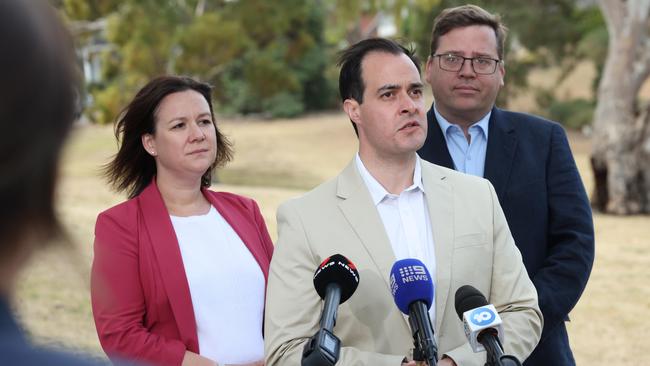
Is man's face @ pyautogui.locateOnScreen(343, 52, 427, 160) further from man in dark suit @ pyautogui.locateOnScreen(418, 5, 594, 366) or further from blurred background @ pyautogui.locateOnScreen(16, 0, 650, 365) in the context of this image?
man in dark suit @ pyautogui.locateOnScreen(418, 5, 594, 366)

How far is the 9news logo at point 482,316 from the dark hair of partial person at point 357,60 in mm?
1279


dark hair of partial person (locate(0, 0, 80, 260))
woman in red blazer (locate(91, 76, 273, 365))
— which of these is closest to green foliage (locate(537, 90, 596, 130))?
woman in red blazer (locate(91, 76, 273, 365))

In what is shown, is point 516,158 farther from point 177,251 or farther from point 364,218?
point 177,251

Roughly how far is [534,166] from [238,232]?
50.9 inches

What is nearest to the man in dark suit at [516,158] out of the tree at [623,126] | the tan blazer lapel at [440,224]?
the tan blazer lapel at [440,224]

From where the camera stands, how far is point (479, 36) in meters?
4.10

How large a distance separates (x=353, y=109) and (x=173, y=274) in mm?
961

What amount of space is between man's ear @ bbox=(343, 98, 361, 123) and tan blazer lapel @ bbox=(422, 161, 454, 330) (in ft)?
1.06

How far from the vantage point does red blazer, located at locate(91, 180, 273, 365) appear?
349 centimetres

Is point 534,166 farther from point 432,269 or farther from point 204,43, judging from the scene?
point 204,43

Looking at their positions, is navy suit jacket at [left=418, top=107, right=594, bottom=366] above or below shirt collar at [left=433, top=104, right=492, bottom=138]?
below

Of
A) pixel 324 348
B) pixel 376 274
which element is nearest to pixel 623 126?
pixel 376 274

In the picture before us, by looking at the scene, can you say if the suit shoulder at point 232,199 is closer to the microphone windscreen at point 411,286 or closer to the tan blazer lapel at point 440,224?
the tan blazer lapel at point 440,224

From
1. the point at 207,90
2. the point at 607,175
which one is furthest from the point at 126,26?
the point at 207,90
